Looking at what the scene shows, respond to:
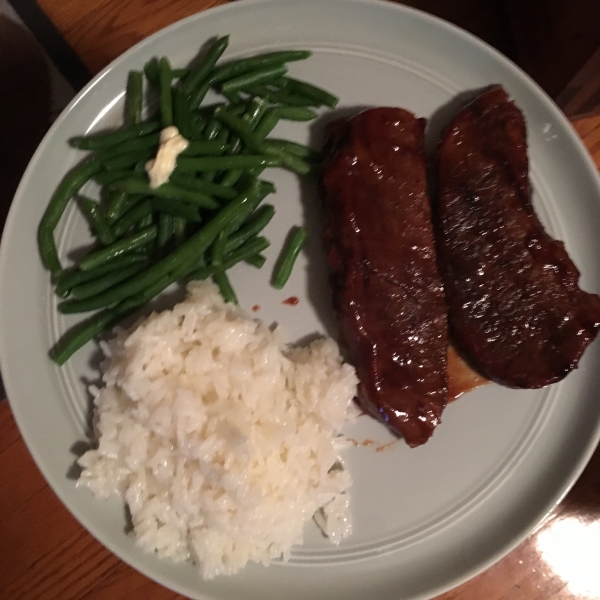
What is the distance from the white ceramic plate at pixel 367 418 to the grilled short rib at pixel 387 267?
0.19 m

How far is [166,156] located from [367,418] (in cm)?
141

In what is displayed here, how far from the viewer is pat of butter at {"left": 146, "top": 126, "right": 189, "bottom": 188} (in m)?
2.13

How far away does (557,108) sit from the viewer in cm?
231

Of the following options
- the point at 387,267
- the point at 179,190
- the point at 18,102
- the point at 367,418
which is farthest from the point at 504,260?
the point at 18,102

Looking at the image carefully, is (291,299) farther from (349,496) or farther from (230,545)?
(230,545)

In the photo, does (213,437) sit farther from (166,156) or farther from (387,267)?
(166,156)

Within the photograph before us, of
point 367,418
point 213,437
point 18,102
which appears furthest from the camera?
point 18,102

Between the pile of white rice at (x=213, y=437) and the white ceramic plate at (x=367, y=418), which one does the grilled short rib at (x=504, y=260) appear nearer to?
the white ceramic plate at (x=367, y=418)

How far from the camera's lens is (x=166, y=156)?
7.00 feet

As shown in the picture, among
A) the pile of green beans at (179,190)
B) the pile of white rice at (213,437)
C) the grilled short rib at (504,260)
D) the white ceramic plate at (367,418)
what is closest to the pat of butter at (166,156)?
the pile of green beans at (179,190)

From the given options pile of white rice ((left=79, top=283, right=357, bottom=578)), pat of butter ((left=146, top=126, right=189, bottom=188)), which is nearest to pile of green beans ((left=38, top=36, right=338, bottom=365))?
pat of butter ((left=146, top=126, right=189, bottom=188))

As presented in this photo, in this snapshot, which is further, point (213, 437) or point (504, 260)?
point (504, 260)

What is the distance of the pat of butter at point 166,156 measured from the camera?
84.0 inches

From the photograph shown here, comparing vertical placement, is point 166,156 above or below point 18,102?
below
